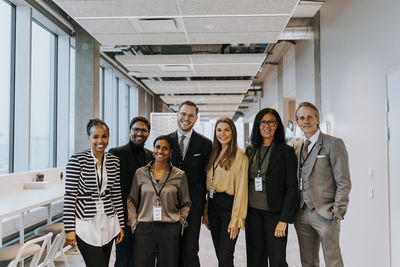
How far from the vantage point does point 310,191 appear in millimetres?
2367

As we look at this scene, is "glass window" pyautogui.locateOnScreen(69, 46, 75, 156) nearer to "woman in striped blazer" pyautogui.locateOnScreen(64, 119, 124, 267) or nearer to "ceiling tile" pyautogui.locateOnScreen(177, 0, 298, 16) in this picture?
"ceiling tile" pyautogui.locateOnScreen(177, 0, 298, 16)

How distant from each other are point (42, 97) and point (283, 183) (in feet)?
14.3

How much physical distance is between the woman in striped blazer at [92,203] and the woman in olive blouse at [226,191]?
74 centimetres

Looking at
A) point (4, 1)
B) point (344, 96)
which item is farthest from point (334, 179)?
point (4, 1)

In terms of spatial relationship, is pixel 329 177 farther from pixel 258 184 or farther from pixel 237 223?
pixel 237 223

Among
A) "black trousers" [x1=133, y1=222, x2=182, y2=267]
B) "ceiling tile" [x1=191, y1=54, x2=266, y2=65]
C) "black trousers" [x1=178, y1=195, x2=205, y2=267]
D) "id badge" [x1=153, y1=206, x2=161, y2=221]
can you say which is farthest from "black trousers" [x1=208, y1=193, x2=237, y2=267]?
"ceiling tile" [x1=191, y1=54, x2=266, y2=65]

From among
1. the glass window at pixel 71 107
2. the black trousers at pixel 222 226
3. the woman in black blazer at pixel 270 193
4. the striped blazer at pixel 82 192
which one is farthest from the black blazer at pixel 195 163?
the glass window at pixel 71 107

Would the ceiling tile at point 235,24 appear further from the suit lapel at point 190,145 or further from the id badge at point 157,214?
the id badge at point 157,214

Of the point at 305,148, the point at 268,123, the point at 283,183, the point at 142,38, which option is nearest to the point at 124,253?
the point at 283,183

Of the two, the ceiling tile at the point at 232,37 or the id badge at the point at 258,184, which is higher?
the ceiling tile at the point at 232,37

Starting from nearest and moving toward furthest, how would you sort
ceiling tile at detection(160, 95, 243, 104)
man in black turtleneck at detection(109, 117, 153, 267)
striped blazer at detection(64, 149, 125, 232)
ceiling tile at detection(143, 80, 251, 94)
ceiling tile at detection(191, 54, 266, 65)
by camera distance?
striped blazer at detection(64, 149, 125, 232), man in black turtleneck at detection(109, 117, 153, 267), ceiling tile at detection(191, 54, 266, 65), ceiling tile at detection(143, 80, 251, 94), ceiling tile at detection(160, 95, 243, 104)

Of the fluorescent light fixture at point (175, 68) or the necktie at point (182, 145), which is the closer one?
the necktie at point (182, 145)

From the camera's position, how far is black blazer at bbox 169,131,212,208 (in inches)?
104

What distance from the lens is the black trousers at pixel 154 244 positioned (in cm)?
236
